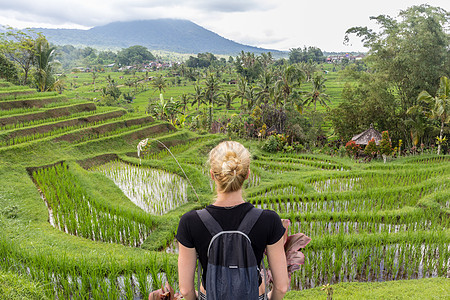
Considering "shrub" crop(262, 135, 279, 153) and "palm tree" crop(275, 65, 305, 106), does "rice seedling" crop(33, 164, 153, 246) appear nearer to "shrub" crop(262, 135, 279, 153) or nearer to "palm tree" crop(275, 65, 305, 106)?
"shrub" crop(262, 135, 279, 153)

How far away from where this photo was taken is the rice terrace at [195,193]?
4.01 metres

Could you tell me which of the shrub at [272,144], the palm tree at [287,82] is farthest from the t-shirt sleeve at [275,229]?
the palm tree at [287,82]

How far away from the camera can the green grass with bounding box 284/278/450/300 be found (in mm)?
3639

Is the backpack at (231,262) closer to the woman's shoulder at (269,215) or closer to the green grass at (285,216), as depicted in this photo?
the woman's shoulder at (269,215)

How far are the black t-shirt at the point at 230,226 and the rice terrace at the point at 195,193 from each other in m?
0.38

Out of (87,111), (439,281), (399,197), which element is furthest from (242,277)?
(87,111)

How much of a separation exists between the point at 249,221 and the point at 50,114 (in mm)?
13814

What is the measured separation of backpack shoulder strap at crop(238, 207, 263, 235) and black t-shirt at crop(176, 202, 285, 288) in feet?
0.05

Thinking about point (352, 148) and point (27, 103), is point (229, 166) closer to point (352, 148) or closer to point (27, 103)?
point (352, 148)

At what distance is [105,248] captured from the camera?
202 inches

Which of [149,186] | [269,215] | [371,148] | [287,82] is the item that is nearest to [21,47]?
[149,186]

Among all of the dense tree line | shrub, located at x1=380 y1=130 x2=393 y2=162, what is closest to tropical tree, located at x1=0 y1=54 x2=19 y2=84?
the dense tree line

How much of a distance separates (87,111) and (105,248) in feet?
37.0

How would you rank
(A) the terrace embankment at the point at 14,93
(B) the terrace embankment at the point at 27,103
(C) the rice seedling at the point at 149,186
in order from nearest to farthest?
1. (C) the rice seedling at the point at 149,186
2. (B) the terrace embankment at the point at 27,103
3. (A) the terrace embankment at the point at 14,93
